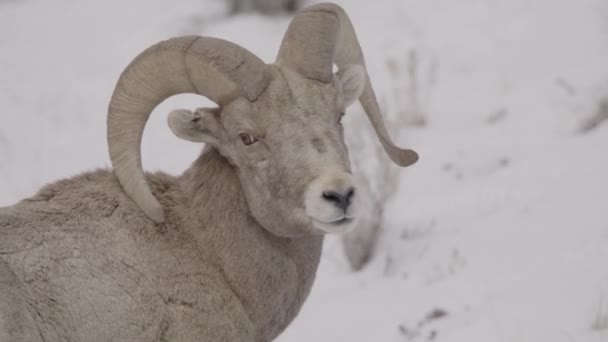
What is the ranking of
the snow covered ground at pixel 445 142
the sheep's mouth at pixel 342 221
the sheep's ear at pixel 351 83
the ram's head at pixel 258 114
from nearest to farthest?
1. the sheep's mouth at pixel 342 221
2. the ram's head at pixel 258 114
3. the sheep's ear at pixel 351 83
4. the snow covered ground at pixel 445 142

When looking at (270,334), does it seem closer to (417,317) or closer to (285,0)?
(417,317)

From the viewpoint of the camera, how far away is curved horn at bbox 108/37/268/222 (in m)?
5.17

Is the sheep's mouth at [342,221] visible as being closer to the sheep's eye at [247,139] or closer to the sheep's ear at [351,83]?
the sheep's eye at [247,139]

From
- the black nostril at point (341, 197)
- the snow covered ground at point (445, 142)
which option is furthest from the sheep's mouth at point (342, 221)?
the snow covered ground at point (445, 142)

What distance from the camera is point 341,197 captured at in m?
4.75

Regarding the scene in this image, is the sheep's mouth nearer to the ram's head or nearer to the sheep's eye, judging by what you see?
the ram's head

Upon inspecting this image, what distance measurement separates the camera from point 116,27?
17984mm

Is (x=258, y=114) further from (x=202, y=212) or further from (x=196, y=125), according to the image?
(x=202, y=212)

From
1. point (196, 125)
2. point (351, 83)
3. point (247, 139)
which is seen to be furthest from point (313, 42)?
point (196, 125)

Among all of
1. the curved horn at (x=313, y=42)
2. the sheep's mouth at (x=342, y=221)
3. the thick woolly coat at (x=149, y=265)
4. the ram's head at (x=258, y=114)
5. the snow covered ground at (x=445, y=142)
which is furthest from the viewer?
the snow covered ground at (x=445, y=142)

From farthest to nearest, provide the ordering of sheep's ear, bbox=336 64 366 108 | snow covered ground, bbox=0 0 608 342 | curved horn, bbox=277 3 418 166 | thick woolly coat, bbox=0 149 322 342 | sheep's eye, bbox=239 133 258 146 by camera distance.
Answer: snow covered ground, bbox=0 0 608 342
sheep's ear, bbox=336 64 366 108
curved horn, bbox=277 3 418 166
sheep's eye, bbox=239 133 258 146
thick woolly coat, bbox=0 149 322 342

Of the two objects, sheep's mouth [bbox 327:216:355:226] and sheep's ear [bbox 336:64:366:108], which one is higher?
sheep's ear [bbox 336:64:366:108]

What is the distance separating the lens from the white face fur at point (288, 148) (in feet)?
16.0

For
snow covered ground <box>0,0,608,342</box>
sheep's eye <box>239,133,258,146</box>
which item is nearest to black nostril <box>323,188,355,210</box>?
sheep's eye <box>239,133,258,146</box>
